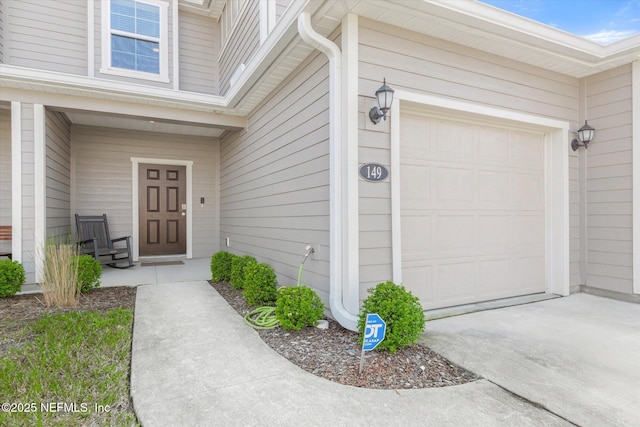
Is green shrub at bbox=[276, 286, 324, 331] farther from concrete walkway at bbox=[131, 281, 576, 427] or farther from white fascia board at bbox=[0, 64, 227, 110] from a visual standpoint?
white fascia board at bbox=[0, 64, 227, 110]

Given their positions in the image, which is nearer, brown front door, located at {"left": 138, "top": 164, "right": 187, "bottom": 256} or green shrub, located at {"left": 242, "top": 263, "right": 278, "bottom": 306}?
green shrub, located at {"left": 242, "top": 263, "right": 278, "bottom": 306}

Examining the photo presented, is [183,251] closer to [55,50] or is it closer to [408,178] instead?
[55,50]

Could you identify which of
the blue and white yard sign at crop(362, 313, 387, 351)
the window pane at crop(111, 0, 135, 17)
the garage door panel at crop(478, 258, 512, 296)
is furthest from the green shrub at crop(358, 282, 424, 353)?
the window pane at crop(111, 0, 135, 17)

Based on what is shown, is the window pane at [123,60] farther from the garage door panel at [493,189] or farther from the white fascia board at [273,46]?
the garage door panel at [493,189]

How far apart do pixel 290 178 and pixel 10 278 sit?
3.47 metres

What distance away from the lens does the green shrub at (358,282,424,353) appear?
2.42 m

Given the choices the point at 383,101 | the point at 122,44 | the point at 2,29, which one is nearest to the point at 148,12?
the point at 122,44

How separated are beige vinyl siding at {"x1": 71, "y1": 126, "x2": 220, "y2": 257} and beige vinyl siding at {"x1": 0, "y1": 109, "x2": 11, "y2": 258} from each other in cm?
93

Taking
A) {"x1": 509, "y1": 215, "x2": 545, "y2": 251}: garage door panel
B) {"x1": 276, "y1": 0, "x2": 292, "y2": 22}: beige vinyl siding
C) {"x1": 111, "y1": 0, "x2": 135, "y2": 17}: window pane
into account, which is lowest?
{"x1": 509, "y1": 215, "x2": 545, "y2": 251}: garage door panel

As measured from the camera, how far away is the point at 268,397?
1.91 meters

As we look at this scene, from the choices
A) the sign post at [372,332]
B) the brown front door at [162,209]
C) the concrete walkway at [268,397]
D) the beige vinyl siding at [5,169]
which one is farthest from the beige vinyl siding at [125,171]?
the sign post at [372,332]

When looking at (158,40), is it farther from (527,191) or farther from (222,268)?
(527,191)

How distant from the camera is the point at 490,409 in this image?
1.79 m

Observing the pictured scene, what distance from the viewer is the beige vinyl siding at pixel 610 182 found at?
3824mm
